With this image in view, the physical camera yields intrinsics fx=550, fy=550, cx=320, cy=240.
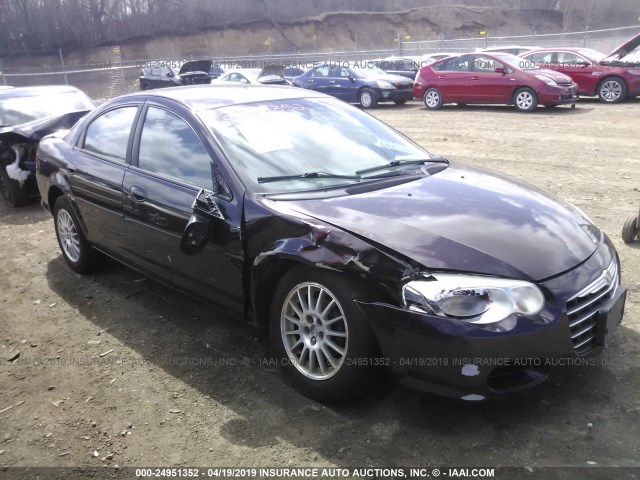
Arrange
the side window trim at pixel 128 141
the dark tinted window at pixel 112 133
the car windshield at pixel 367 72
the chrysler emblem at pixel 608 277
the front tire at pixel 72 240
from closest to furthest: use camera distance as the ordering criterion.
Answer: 1. the chrysler emblem at pixel 608 277
2. the side window trim at pixel 128 141
3. the dark tinted window at pixel 112 133
4. the front tire at pixel 72 240
5. the car windshield at pixel 367 72

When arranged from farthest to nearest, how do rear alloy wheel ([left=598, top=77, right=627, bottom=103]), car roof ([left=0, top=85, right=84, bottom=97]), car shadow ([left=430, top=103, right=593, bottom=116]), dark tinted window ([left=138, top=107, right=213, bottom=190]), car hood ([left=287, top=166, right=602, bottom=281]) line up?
rear alloy wheel ([left=598, top=77, right=627, bottom=103]), car shadow ([left=430, top=103, right=593, bottom=116]), car roof ([left=0, top=85, right=84, bottom=97]), dark tinted window ([left=138, top=107, right=213, bottom=190]), car hood ([left=287, top=166, right=602, bottom=281])

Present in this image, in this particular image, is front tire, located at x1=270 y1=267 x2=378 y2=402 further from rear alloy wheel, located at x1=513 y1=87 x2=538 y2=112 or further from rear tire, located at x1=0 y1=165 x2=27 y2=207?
rear alloy wheel, located at x1=513 y1=87 x2=538 y2=112

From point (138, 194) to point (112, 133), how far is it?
0.89m

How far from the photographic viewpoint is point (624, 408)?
110 inches

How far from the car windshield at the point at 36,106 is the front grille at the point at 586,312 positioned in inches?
306

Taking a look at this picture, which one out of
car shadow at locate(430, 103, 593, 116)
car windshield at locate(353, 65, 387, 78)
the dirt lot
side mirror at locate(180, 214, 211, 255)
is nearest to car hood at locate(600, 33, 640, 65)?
car shadow at locate(430, 103, 593, 116)

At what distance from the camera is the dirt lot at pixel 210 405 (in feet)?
8.60

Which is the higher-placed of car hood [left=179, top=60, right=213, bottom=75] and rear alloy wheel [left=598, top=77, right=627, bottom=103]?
car hood [left=179, top=60, right=213, bottom=75]

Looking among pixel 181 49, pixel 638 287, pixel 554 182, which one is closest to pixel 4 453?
pixel 638 287

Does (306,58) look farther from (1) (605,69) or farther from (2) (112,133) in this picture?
(2) (112,133)

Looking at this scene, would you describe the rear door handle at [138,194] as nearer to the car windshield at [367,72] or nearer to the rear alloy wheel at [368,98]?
the rear alloy wheel at [368,98]

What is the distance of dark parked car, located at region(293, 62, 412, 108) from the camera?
56.7 feet

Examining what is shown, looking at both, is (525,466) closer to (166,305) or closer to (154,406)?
(154,406)

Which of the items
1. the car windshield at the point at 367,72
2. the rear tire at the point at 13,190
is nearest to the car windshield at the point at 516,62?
the car windshield at the point at 367,72
